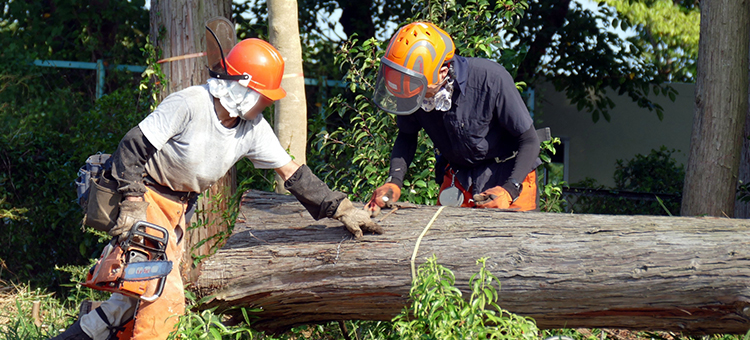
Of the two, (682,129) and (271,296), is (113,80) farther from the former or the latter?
(682,129)

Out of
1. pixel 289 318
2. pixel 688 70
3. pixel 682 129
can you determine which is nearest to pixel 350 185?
pixel 289 318

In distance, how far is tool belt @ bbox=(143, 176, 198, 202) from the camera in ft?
9.59

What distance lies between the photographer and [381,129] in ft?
15.0

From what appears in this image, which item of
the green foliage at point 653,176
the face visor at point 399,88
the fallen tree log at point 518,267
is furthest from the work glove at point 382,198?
the green foliage at point 653,176

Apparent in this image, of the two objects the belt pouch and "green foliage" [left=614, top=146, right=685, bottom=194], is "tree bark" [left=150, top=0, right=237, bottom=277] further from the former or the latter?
"green foliage" [left=614, top=146, right=685, bottom=194]

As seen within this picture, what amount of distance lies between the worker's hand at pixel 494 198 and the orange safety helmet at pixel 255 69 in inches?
48.7

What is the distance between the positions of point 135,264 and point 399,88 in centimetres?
164

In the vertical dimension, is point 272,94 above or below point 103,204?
above

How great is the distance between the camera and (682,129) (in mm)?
9258

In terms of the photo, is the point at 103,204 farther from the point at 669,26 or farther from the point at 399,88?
the point at 669,26

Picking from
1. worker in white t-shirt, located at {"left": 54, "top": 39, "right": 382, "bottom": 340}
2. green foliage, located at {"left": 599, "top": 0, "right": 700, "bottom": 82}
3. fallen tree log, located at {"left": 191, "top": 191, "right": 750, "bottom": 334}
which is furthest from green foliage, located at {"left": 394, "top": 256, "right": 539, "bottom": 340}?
green foliage, located at {"left": 599, "top": 0, "right": 700, "bottom": 82}

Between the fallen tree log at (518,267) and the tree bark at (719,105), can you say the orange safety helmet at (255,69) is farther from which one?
the tree bark at (719,105)

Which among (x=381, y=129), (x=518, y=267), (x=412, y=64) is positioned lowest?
(x=518, y=267)

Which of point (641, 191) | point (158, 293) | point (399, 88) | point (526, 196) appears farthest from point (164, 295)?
point (641, 191)
